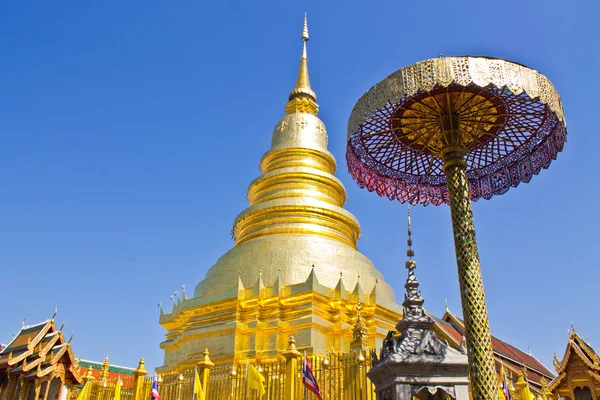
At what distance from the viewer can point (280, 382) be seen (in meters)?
10.7

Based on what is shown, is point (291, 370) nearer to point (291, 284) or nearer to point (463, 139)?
point (463, 139)

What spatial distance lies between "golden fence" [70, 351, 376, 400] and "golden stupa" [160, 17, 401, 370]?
109 inches

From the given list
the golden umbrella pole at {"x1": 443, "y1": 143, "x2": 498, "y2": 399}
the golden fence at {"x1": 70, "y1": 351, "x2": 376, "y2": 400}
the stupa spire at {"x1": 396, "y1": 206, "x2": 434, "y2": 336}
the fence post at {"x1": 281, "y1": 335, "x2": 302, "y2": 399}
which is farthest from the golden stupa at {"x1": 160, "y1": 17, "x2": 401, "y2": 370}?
the stupa spire at {"x1": 396, "y1": 206, "x2": 434, "y2": 336}

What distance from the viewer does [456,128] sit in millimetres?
7664

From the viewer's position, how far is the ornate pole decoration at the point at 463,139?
6.64m

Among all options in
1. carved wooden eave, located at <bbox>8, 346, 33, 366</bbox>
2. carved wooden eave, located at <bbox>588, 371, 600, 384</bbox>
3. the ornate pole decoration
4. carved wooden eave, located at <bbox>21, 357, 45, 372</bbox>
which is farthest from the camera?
carved wooden eave, located at <bbox>21, 357, 45, 372</bbox>

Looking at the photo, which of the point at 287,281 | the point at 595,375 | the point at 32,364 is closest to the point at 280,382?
the point at 287,281

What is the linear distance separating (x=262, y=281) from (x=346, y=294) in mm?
2489

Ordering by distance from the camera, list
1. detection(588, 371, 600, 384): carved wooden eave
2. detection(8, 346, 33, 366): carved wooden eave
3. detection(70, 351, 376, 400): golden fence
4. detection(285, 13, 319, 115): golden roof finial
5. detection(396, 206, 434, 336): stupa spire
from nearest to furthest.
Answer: detection(396, 206, 434, 336): stupa spire → detection(70, 351, 376, 400): golden fence → detection(588, 371, 600, 384): carved wooden eave → detection(8, 346, 33, 366): carved wooden eave → detection(285, 13, 319, 115): golden roof finial

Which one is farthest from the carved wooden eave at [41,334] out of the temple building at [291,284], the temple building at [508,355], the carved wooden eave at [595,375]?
the carved wooden eave at [595,375]

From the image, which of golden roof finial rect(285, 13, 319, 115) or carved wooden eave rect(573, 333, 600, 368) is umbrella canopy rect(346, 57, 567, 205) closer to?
carved wooden eave rect(573, 333, 600, 368)

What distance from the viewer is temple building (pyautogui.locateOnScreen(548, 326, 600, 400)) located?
1681 centimetres

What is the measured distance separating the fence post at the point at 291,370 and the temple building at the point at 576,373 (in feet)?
37.1

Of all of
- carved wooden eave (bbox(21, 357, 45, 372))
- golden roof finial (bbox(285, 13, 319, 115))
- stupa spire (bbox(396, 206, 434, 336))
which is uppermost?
golden roof finial (bbox(285, 13, 319, 115))
